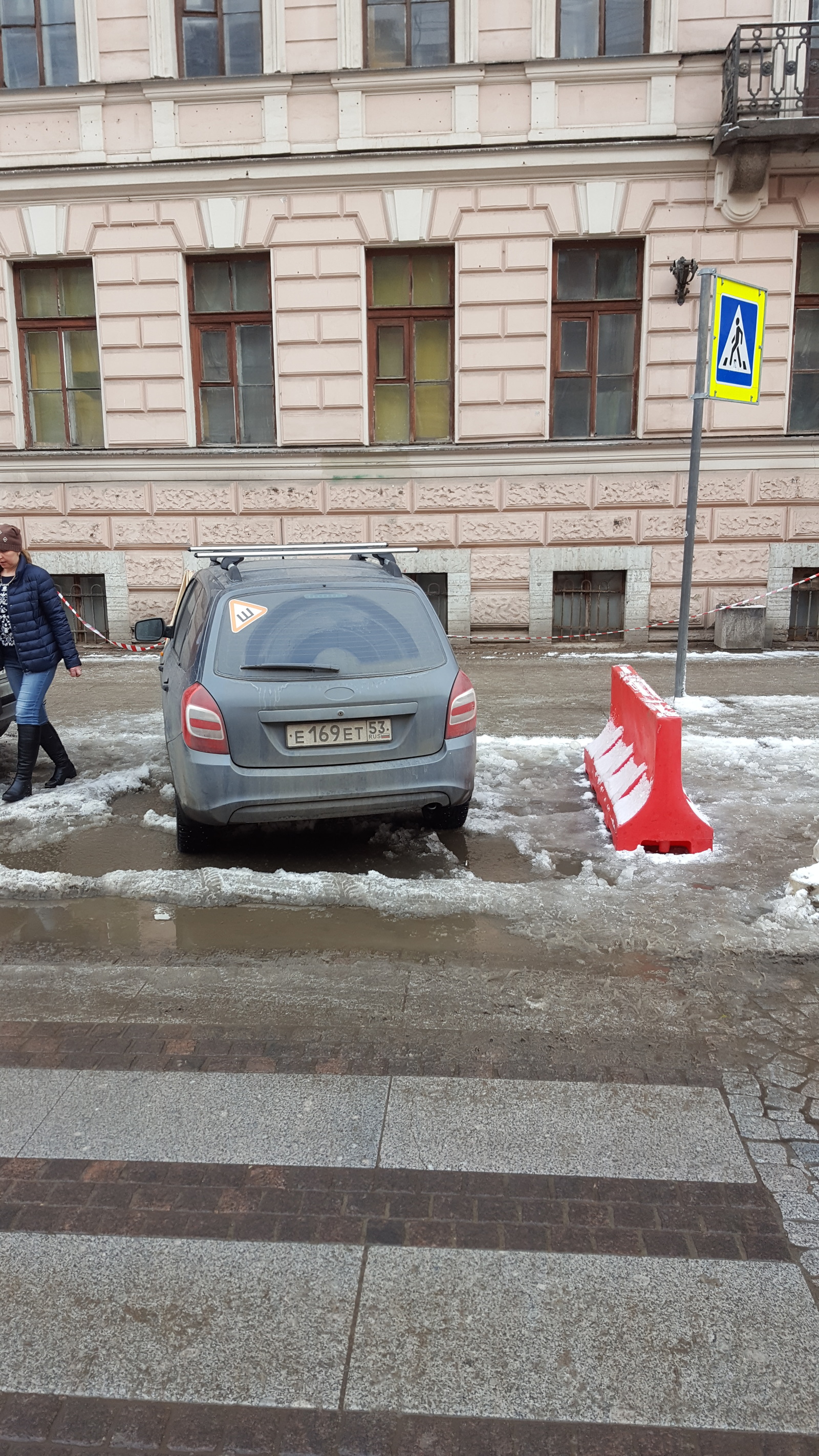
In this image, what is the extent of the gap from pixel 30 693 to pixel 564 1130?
494cm

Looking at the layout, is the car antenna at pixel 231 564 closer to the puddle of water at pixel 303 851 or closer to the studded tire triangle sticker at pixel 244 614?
the studded tire triangle sticker at pixel 244 614

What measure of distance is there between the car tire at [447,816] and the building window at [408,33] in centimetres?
1086

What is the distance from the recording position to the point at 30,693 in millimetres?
6723

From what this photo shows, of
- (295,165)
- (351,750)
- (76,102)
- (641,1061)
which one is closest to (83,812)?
(351,750)

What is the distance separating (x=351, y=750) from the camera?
16.9 ft

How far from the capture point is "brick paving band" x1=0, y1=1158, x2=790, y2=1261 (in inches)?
102

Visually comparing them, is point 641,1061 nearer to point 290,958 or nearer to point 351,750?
point 290,958

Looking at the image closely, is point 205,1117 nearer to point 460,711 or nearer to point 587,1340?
point 587,1340

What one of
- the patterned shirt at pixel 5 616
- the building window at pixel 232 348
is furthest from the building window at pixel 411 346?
the patterned shirt at pixel 5 616

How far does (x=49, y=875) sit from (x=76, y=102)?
11822 millimetres

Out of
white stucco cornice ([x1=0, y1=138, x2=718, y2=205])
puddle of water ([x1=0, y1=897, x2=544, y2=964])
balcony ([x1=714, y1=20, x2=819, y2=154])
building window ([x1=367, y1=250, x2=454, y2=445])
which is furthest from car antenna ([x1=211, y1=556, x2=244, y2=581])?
balcony ([x1=714, y1=20, x2=819, y2=154])

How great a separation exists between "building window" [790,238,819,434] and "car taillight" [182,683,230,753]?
10.5m

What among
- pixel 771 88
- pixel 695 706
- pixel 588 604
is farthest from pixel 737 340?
pixel 771 88

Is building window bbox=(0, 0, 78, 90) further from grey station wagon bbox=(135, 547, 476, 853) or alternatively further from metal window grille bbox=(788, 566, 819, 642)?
metal window grille bbox=(788, 566, 819, 642)
